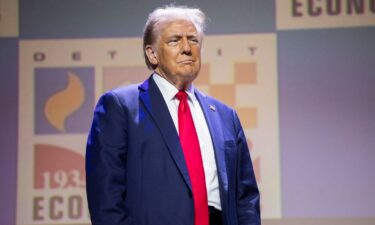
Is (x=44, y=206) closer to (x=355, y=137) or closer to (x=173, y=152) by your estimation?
(x=173, y=152)

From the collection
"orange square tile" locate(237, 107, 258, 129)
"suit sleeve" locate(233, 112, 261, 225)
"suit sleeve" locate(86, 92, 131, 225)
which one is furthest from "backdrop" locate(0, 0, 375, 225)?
"suit sleeve" locate(86, 92, 131, 225)

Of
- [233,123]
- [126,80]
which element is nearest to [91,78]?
[126,80]

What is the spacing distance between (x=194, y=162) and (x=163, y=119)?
0.17 meters

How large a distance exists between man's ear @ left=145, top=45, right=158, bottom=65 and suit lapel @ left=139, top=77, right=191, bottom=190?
2.9 inches

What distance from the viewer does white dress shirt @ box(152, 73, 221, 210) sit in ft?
6.50

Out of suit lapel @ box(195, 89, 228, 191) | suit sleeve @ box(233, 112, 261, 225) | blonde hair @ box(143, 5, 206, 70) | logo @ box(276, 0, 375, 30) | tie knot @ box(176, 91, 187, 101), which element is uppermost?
logo @ box(276, 0, 375, 30)

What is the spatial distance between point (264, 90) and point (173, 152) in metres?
1.16

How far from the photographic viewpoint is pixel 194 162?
6.43 ft

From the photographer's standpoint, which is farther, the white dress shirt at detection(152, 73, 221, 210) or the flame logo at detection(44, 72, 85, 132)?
the flame logo at detection(44, 72, 85, 132)

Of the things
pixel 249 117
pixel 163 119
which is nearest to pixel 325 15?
pixel 249 117

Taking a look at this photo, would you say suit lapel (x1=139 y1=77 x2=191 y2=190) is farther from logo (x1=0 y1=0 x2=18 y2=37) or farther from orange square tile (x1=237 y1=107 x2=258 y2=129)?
logo (x1=0 y1=0 x2=18 y2=37)

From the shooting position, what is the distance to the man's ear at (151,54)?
7.05 feet

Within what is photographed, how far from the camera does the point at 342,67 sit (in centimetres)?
303

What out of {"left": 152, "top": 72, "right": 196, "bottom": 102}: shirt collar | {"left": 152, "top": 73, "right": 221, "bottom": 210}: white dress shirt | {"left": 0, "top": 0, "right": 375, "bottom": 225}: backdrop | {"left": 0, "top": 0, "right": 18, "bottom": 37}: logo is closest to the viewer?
{"left": 152, "top": 73, "right": 221, "bottom": 210}: white dress shirt
